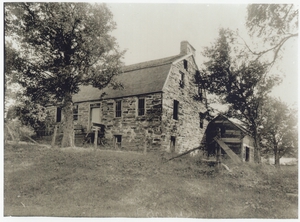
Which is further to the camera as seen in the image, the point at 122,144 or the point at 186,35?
the point at 122,144

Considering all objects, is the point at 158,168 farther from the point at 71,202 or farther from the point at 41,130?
the point at 41,130

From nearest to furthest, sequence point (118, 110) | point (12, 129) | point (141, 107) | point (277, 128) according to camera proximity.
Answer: point (12, 129) < point (277, 128) < point (141, 107) < point (118, 110)

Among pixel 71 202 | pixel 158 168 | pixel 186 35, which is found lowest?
pixel 71 202

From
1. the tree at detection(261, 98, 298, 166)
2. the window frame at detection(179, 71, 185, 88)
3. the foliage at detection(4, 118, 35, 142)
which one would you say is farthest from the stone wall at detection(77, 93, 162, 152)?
the foliage at detection(4, 118, 35, 142)

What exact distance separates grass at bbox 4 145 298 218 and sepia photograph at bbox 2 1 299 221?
4 cm

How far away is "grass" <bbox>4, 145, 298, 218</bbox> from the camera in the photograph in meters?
6.88

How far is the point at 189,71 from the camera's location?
16.2m

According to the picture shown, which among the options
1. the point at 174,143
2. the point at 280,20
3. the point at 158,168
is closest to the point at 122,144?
the point at 174,143

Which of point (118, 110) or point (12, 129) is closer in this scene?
point (12, 129)

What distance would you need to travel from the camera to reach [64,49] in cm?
1178

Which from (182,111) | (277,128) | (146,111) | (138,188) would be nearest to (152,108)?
(146,111)

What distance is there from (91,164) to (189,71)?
31.3 ft

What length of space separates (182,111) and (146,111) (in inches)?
106

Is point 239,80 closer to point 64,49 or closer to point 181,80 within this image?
point 181,80
